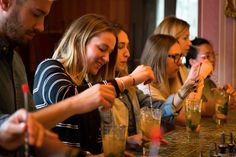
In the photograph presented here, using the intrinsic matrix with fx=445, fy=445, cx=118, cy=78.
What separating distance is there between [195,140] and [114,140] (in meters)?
0.48

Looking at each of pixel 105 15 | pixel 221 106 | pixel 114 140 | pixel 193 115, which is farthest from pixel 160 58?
pixel 105 15

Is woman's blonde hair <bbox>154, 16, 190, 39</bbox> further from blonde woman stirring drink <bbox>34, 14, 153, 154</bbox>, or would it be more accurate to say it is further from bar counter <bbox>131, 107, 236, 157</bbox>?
blonde woman stirring drink <bbox>34, 14, 153, 154</bbox>

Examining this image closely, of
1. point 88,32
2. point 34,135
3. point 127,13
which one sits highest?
point 127,13

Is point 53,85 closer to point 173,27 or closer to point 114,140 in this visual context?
point 114,140

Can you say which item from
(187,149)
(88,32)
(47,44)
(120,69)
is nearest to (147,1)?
(47,44)

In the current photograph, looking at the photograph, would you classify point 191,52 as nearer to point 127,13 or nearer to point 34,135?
point 127,13

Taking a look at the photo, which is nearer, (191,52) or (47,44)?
(191,52)

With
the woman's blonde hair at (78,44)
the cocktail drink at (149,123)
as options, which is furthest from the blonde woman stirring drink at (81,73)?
the cocktail drink at (149,123)

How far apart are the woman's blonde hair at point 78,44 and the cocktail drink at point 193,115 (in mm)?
512

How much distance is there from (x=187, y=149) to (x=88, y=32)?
2.07 ft

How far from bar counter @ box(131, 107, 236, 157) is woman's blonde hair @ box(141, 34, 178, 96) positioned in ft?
1.13

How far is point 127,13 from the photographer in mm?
4723

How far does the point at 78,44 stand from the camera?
1873 millimetres

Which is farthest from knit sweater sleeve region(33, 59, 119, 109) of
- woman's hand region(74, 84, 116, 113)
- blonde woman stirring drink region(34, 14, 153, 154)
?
woman's hand region(74, 84, 116, 113)
